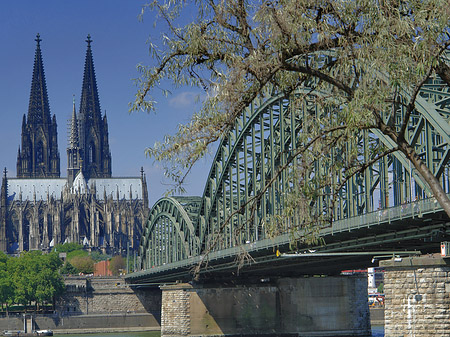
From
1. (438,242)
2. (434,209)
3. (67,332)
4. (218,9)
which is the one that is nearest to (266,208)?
(438,242)

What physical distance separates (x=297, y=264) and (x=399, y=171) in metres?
→ 19.1

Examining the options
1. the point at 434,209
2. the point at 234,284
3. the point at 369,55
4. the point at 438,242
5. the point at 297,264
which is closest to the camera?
the point at 369,55

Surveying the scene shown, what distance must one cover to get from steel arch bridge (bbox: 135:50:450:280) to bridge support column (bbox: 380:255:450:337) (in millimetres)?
2167

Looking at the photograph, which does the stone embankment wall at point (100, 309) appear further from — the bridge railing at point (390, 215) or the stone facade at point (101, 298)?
the bridge railing at point (390, 215)

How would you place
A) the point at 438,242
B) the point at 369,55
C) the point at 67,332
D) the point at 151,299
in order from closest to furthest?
the point at 369,55
the point at 438,242
the point at 67,332
the point at 151,299

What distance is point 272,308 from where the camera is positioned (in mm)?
81625

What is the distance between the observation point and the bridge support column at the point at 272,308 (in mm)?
77625

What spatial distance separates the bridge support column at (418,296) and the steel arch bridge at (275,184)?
7.11ft

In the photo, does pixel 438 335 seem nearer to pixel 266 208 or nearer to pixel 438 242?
pixel 438 242

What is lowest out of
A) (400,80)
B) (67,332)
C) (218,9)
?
(67,332)

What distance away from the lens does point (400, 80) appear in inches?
857

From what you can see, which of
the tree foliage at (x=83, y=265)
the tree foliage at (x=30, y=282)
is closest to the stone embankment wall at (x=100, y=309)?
the tree foliage at (x=30, y=282)

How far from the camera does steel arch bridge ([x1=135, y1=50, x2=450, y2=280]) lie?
36100 millimetres

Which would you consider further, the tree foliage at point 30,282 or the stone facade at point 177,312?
the tree foliage at point 30,282
